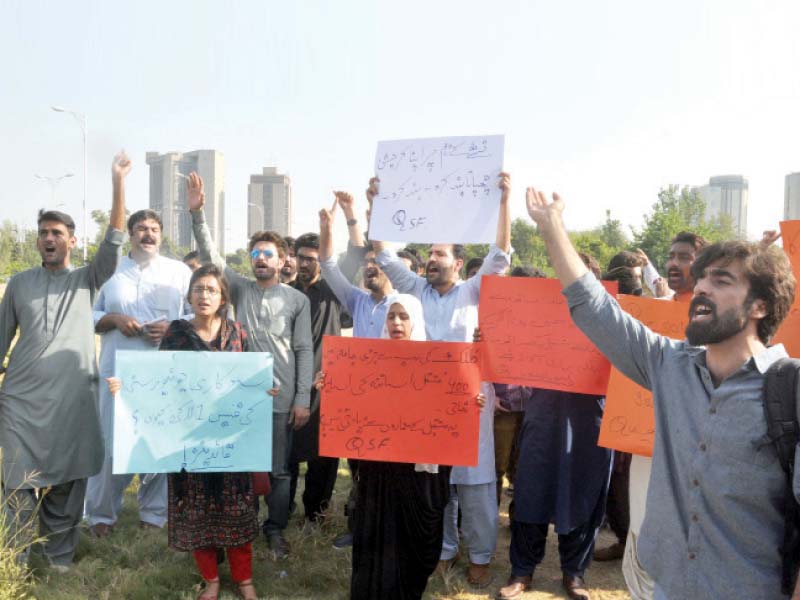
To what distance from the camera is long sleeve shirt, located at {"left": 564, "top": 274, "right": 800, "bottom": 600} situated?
204cm

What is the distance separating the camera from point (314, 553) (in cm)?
490

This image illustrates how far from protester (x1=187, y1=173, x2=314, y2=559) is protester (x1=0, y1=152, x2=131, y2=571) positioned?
0.78m

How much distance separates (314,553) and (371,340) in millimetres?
1948

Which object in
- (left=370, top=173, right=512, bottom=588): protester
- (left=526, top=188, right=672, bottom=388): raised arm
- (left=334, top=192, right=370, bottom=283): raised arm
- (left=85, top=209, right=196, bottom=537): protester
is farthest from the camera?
(left=85, top=209, right=196, bottom=537): protester

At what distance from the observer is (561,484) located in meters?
4.26

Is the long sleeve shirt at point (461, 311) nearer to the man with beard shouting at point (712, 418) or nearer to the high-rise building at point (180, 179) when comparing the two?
the man with beard shouting at point (712, 418)

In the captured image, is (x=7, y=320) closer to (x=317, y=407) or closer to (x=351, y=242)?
(x=317, y=407)

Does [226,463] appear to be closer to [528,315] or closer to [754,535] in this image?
[528,315]

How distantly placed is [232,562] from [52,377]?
5.26ft

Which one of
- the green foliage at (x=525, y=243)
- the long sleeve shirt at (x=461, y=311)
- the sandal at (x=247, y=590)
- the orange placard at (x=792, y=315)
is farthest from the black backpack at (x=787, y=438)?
the green foliage at (x=525, y=243)

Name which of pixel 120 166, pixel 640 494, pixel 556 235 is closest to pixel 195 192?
pixel 120 166

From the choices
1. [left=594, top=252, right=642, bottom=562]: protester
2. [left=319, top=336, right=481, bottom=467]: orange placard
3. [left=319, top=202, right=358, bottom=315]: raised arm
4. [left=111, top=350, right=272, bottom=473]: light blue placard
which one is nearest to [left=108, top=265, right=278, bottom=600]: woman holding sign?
[left=111, top=350, right=272, bottom=473]: light blue placard

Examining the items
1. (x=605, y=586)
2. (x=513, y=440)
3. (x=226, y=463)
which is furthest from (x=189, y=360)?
(x=605, y=586)

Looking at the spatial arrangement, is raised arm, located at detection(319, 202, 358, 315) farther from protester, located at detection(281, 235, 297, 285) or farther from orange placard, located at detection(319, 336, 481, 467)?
orange placard, located at detection(319, 336, 481, 467)
